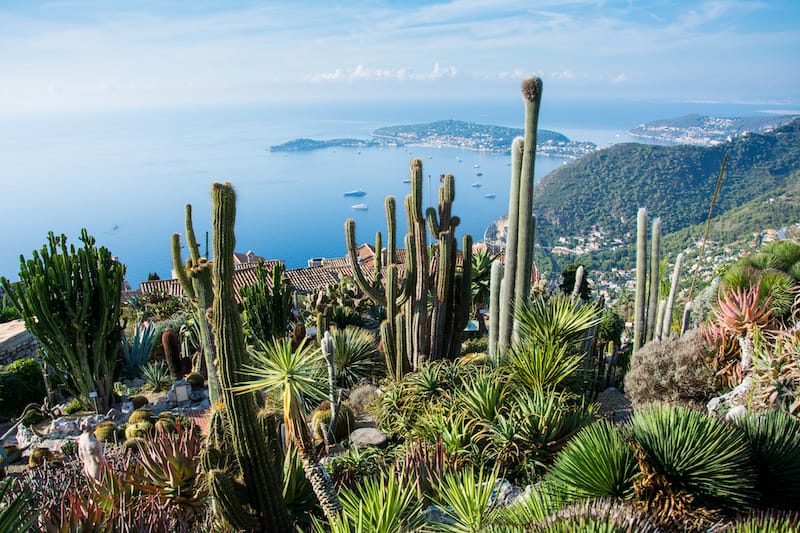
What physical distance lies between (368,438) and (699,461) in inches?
156

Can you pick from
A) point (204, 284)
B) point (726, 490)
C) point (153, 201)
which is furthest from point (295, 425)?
point (153, 201)

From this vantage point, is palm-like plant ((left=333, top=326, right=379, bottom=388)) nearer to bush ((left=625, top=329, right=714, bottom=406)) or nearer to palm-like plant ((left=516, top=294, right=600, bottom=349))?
palm-like plant ((left=516, top=294, right=600, bottom=349))

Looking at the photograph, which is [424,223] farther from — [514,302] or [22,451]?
[22,451]

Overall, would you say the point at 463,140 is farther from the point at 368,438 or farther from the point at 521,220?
the point at 368,438

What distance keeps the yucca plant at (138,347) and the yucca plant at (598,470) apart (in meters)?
10.4

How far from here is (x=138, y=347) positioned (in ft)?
40.4

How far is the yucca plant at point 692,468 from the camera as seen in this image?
3.84 metres

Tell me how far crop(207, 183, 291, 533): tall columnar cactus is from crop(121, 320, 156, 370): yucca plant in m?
8.48

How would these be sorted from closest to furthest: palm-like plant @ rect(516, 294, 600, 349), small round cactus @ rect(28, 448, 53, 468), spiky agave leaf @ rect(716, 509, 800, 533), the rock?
spiky agave leaf @ rect(716, 509, 800, 533), palm-like plant @ rect(516, 294, 600, 349), the rock, small round cactus @ rect(28, 448, 53, 468)

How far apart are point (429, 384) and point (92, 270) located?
232 inches

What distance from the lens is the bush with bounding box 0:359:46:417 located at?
980cm

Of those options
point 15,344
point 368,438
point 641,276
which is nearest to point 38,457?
point 368,438

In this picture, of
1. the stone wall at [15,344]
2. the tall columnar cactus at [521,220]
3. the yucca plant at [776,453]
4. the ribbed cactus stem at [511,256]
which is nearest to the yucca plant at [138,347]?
the stone wall at [15,344]

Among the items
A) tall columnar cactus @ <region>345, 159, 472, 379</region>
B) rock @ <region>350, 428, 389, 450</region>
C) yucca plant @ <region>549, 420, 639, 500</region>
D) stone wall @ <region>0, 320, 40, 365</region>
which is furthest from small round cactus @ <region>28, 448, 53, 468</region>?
yucca plant @ <region>549, 420, 639, 500</region>
